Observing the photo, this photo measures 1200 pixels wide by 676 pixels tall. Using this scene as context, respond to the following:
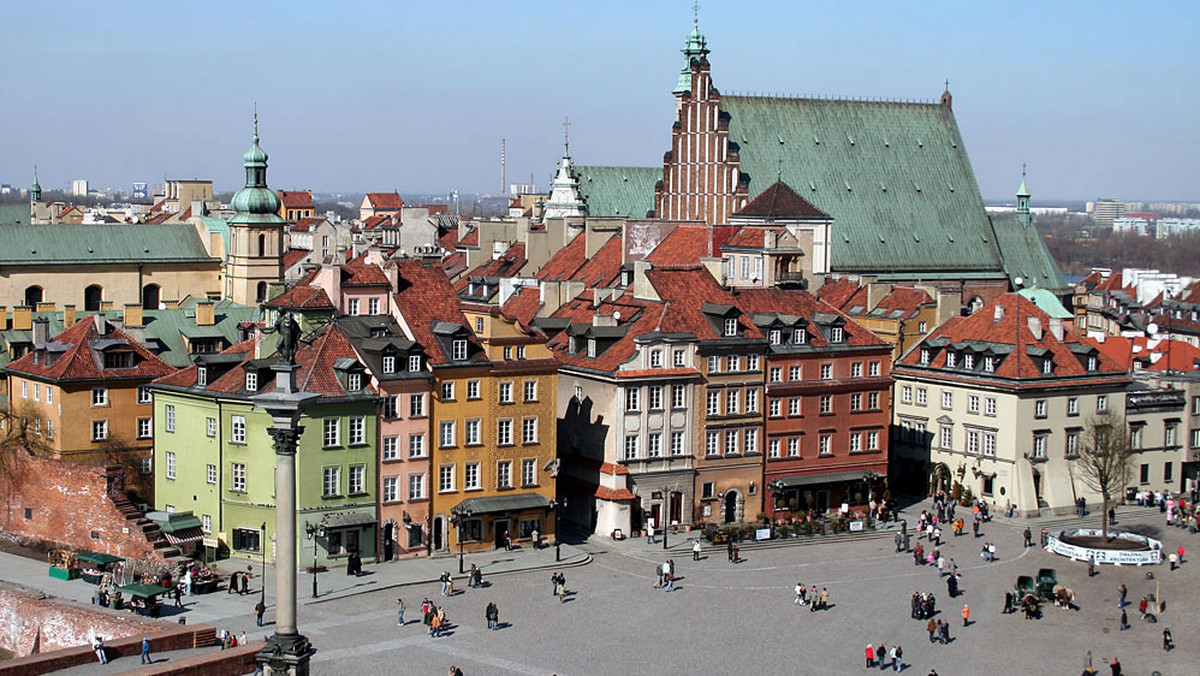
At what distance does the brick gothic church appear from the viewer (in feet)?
389

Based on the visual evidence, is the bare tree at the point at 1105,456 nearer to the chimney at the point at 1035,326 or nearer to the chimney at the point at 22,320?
the chimney at the point at 1035,326

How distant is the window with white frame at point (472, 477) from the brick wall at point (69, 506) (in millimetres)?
13364

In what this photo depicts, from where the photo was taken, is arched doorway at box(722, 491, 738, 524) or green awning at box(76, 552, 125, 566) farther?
arched doorway at box(722, 491, 738, 524)

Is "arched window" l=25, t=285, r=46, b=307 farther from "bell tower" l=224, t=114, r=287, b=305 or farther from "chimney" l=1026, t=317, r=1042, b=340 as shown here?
"chimney" l=1026, t=317, r=1042, b=340

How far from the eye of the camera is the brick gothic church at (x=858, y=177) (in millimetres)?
118500

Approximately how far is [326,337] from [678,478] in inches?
697

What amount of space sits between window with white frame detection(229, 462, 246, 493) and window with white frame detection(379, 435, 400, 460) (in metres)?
5.61

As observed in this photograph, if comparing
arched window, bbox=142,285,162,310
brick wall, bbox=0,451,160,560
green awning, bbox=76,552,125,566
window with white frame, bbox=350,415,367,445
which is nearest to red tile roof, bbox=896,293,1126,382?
window with white frame, bbox=350,415,367,445

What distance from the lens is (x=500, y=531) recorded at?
76500 mm

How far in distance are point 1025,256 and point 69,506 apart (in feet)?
263

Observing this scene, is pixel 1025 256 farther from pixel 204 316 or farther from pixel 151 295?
pixel 204 316

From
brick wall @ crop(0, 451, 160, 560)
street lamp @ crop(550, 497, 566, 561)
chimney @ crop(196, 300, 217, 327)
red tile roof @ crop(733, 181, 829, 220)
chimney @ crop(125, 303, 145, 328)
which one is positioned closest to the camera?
brick wall @ crop(0, 451, 160, 560)

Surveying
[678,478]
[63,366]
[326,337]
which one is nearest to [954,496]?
[678,478]

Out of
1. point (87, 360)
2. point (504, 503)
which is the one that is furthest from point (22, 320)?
point (504, 503)
